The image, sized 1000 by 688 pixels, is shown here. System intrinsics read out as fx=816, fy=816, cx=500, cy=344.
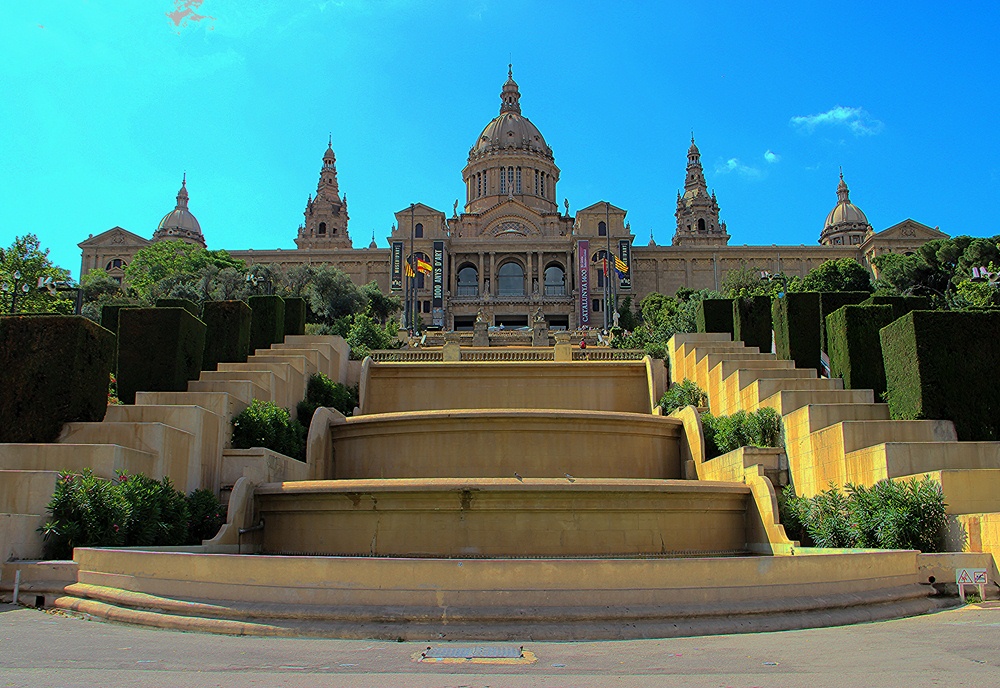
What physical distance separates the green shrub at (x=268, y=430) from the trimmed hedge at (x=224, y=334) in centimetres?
457

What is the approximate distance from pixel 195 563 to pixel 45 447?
6201mm

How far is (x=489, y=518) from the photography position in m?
14.3

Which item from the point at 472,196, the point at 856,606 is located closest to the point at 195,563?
the point at 856,606

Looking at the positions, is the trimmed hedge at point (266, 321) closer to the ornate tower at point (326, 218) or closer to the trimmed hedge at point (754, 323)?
the trimmed hedge at point (754, 323)

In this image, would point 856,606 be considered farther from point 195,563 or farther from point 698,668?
point 195,563

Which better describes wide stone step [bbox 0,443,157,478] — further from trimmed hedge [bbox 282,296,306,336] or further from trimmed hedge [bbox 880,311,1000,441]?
trimmed hedge [bbox 282,296,306,336]

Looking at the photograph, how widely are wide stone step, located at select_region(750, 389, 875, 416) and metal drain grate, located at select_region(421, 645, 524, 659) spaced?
1165cm

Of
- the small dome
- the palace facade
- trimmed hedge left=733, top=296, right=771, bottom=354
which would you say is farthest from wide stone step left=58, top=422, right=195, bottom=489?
the small dome

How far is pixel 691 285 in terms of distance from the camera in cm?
10012

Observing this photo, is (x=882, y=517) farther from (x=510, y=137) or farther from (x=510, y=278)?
(x=510, y=137)


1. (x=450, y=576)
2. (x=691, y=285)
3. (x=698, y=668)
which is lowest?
(x=698, y=668)

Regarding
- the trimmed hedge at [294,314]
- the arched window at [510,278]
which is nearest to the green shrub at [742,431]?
the trimmed hedge at [294,314]

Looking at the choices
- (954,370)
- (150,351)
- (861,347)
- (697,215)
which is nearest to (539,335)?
(861,347)

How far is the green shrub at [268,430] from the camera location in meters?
18.8
